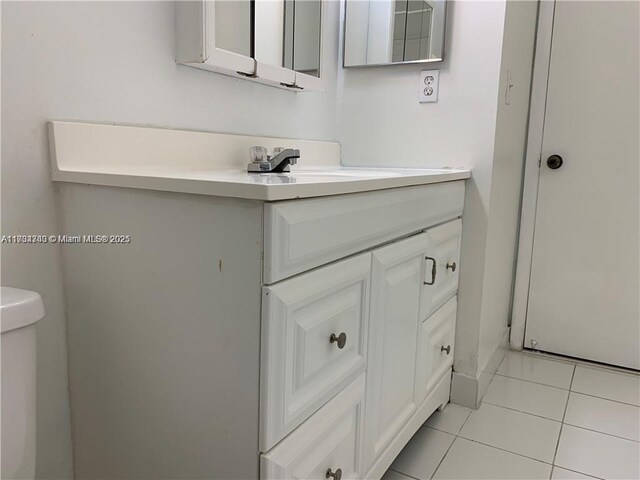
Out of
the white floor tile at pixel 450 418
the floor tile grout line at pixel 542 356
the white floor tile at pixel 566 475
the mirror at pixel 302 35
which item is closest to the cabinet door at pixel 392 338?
the white floor tile at pixel 450 418

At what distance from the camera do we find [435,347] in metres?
1.52

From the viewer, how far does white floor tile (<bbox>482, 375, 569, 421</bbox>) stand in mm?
1716

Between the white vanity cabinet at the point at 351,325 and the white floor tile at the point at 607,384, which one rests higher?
the white vanity cabinet at the point at 351,325

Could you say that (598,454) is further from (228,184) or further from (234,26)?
(234,26)

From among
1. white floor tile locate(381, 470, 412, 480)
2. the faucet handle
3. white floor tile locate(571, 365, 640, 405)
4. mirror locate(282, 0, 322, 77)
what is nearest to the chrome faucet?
the faucet handle

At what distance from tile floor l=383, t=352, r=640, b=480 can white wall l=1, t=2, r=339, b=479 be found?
881 mm

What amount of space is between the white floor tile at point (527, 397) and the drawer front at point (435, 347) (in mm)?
256

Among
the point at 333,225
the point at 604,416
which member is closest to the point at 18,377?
the point at 333,225

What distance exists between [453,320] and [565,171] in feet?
2.87

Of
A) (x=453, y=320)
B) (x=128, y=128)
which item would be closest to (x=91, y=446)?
(x=128, y=128)

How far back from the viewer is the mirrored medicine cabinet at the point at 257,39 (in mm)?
1146

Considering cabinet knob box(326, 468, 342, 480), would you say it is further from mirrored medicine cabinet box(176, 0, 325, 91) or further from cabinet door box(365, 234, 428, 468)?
mirrored medicine cabinet box(176, 0, 325, 91)

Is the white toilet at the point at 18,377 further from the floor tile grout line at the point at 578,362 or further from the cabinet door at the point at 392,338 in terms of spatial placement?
the floor tile grout line at the point at 578,362

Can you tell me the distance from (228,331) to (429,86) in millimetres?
1246
